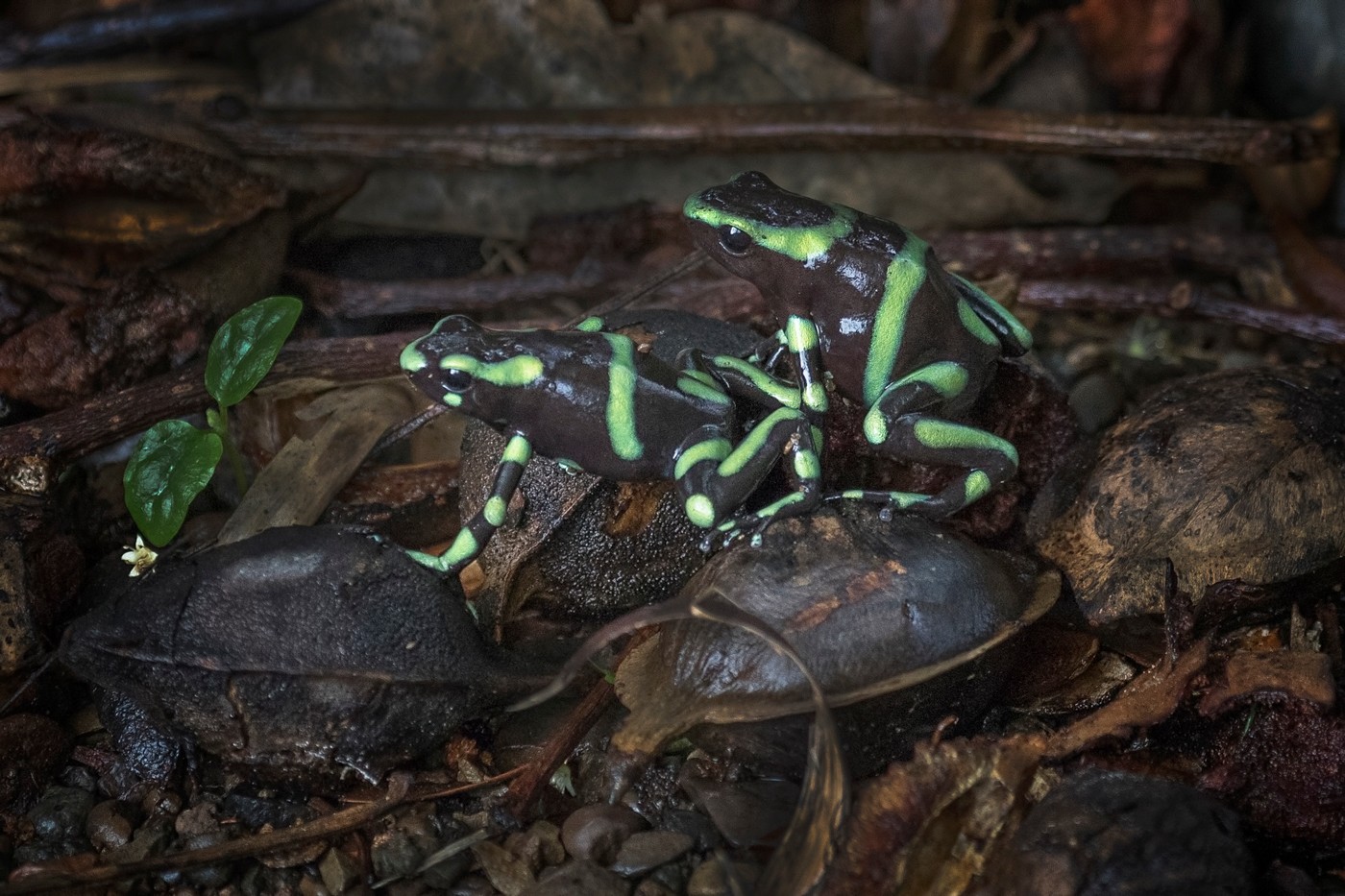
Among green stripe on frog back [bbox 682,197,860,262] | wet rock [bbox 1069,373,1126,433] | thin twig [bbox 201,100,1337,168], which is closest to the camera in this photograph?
green stripe on frog back [bbox 682,197,860,262]

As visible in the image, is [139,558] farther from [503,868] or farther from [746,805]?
[746,805]

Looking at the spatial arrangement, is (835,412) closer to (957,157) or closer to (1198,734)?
(1198,734)

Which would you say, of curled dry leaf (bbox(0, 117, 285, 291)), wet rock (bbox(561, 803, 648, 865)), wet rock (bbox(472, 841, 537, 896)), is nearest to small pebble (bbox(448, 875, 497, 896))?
wet rock (bbox(472, 841, 537, 896))

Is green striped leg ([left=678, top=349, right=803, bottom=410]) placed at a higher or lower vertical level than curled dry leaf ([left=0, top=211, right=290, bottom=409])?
higher

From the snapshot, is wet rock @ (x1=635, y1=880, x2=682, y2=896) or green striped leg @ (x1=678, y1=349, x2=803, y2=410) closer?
wet rock @ (x1=635, y1=880, x2=682, y2=896)

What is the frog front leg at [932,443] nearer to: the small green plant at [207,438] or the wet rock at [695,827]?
the wet rock at [695,827]

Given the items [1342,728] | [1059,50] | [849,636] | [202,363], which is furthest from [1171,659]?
[1059,50]

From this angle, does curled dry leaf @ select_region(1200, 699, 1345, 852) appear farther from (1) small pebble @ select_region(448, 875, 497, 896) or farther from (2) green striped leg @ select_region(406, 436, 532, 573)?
(2) green striped leg @ select_region(406, 436, 532, 573)
